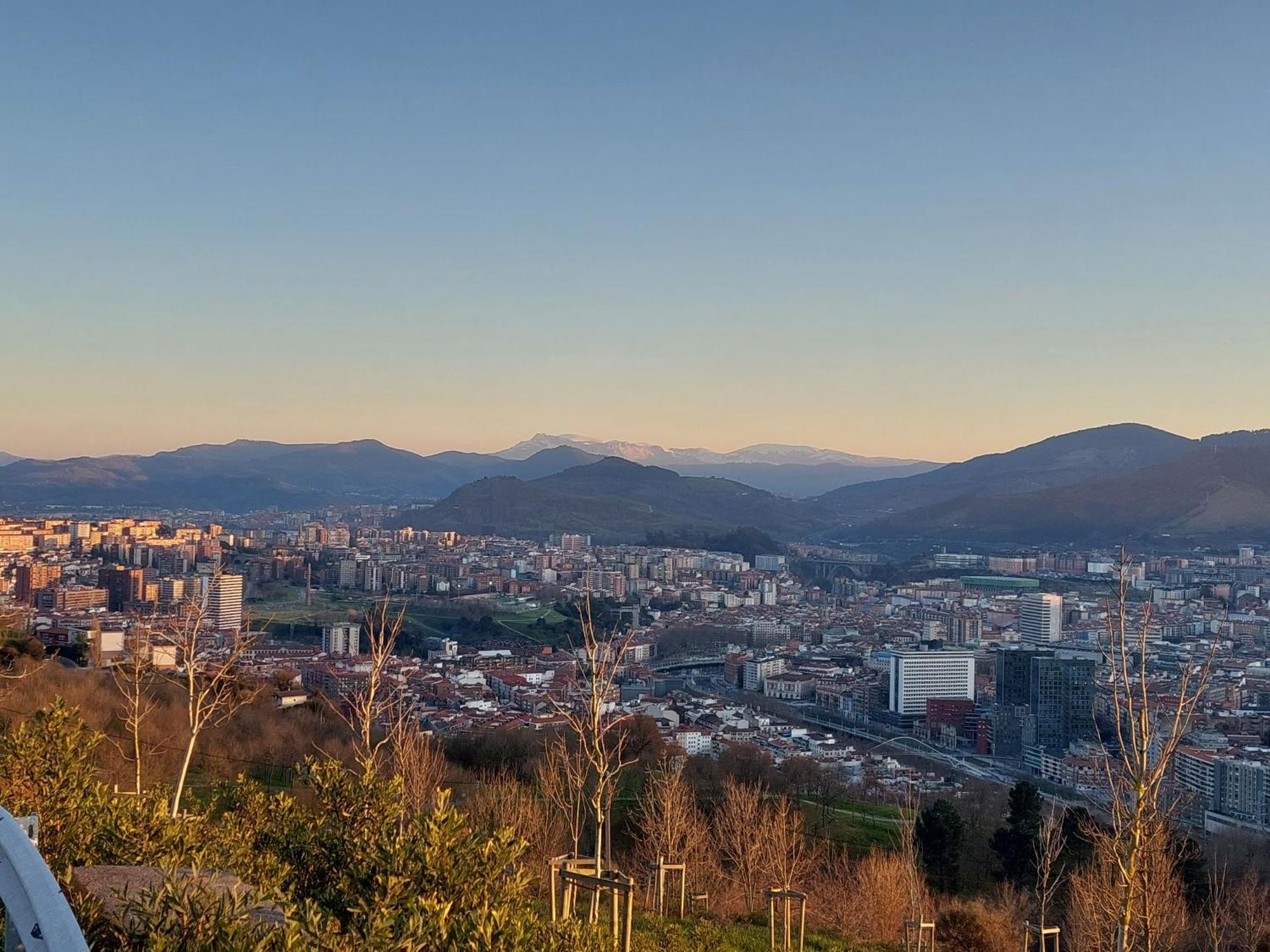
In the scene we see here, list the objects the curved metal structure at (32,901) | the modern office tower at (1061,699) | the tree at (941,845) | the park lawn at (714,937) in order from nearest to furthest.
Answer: the curved metal structure at (32,901)
the park lawn at (714,937)
the tree at (941,845)
the modern office tower at (1061,699)

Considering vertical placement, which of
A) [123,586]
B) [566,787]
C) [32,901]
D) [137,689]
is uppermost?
[32,901]

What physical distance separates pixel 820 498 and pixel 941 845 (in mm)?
145091

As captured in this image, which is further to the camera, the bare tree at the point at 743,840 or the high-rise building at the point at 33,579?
the high-rise building at the point at 33,579

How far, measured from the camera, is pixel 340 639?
40125 millimetres

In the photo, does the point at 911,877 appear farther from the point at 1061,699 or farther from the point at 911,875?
the point at 1061,699

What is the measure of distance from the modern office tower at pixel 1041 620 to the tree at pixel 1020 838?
41082 mm

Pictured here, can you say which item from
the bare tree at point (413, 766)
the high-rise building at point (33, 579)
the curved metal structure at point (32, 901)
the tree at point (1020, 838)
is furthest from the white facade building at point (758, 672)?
the curved metal structure at point (32, 901)

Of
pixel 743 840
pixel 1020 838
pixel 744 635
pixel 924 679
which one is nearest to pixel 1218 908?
pixel 743 840

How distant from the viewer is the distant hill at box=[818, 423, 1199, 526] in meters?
134

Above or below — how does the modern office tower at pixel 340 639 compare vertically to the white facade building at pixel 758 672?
above

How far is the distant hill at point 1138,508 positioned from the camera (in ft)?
313

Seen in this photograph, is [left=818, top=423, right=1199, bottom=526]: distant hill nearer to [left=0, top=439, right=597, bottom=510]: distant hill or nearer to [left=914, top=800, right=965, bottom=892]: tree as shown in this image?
[left=0, top=439, right=597, bottom=510]: distant hill

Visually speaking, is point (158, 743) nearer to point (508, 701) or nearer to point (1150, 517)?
point (508, 701)

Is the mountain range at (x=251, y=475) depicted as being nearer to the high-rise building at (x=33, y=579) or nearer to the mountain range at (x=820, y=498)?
the mountain range at (x=820, y=498)
